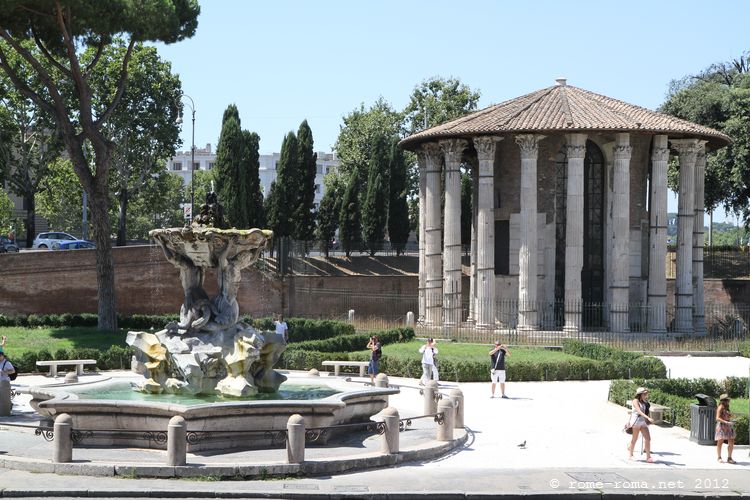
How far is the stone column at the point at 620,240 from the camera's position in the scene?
39188mm

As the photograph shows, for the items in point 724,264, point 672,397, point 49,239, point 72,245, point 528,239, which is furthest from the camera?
point 49,239

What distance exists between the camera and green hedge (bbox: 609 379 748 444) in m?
18.9

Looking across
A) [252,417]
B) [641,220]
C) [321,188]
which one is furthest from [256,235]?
[321,188]

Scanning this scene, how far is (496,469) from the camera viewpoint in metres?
16.1

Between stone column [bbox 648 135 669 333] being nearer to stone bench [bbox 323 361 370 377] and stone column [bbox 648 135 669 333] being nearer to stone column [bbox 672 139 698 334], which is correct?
stone column [bbox 672 139 698 334]

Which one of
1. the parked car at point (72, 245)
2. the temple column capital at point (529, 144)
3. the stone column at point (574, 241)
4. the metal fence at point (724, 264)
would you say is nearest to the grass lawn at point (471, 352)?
the stone column at point (574, 241)

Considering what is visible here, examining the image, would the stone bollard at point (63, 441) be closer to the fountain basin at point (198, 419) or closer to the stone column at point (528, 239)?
the fountain basin at point (198, 419)

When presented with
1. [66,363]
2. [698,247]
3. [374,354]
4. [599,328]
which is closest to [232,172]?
[599,328]

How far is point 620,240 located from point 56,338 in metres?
20.5

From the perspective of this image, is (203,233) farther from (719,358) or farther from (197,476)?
(719,358)

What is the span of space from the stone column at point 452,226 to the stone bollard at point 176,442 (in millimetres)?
27175

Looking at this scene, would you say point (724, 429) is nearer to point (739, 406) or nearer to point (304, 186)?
point (739, 406)

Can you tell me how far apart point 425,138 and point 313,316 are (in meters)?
10.1

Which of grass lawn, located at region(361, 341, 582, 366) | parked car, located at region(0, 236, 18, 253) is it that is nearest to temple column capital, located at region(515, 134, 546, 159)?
grass lawn, located at region(361, 341, 582, 366)
